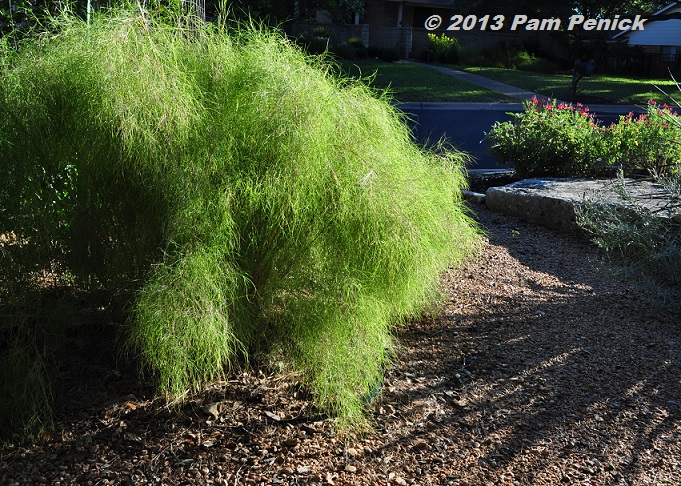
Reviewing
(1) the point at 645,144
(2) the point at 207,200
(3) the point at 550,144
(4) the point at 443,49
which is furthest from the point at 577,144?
(4) the point at 443,49

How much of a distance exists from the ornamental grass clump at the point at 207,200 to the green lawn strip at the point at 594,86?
750 inches

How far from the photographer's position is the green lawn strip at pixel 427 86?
61.3 ft

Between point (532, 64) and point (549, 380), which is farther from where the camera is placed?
point (532, 64)

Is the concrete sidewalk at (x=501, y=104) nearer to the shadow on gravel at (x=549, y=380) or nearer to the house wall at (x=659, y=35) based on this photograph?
the shadow on gravel at (x=549, y=380)

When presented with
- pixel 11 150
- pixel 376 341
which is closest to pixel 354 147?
pixel 376 341

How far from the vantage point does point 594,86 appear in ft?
81.8

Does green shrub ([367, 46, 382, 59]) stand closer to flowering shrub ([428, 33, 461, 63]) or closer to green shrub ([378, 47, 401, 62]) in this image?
green shrub ([378, 47, 401, 62])

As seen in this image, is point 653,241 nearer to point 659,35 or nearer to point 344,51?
point 344,51

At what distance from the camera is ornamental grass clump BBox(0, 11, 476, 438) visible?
2867 mm

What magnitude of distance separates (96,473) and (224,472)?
505 millimetres

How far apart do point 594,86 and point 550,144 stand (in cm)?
1840

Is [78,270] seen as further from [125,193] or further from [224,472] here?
[224,472]

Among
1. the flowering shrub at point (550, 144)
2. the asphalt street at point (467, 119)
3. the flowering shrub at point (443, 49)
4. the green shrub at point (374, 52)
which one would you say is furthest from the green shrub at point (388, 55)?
the flowering shrub at point (550, 144)

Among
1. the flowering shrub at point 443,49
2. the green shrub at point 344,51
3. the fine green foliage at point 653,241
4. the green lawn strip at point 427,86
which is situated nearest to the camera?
the fine green foliage at point 653,241
